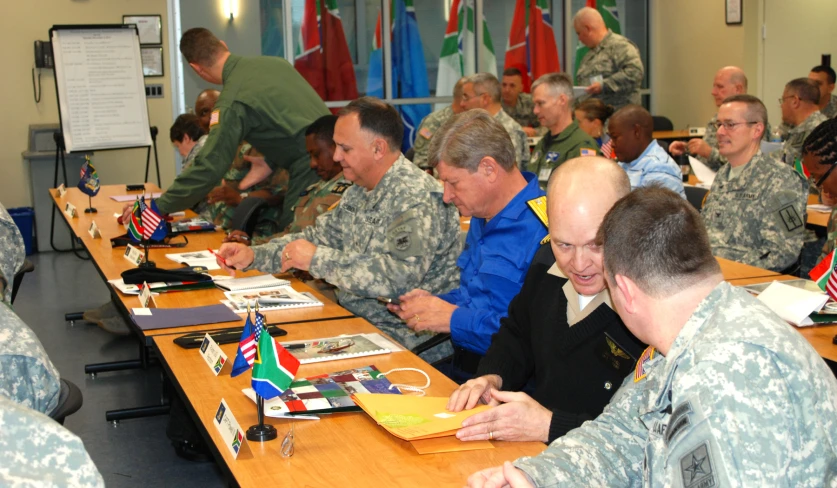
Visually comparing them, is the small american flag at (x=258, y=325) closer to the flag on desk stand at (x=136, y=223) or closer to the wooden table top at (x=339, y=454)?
the wooden table top at (x=339, y=454)

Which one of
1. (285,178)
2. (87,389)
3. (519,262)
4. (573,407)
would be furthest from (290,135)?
(573,407)

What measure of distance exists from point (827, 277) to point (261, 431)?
1.99m

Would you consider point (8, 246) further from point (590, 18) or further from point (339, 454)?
point (590, 18)

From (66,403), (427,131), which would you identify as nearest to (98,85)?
(427,131)

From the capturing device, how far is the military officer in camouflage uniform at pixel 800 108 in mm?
6636

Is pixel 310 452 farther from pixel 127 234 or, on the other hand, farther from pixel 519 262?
pixel 127 234

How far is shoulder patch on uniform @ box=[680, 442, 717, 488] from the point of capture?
118 centimetres

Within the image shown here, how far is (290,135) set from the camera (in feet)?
17.0

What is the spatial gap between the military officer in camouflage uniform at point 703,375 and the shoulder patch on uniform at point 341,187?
2585mm

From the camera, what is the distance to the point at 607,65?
8.52m

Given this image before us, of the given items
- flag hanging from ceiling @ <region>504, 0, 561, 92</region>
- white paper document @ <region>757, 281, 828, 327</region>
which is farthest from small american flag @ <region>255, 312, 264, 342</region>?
flag hanging from ceiling @ <region>504, 0, 561, 92</region>

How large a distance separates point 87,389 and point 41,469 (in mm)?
3758

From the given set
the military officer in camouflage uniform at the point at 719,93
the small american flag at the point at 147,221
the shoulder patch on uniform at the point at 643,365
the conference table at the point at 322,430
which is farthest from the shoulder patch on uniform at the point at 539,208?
the military officer in camouflage uniform at the point at 719,93

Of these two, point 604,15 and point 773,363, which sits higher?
point 604,15
